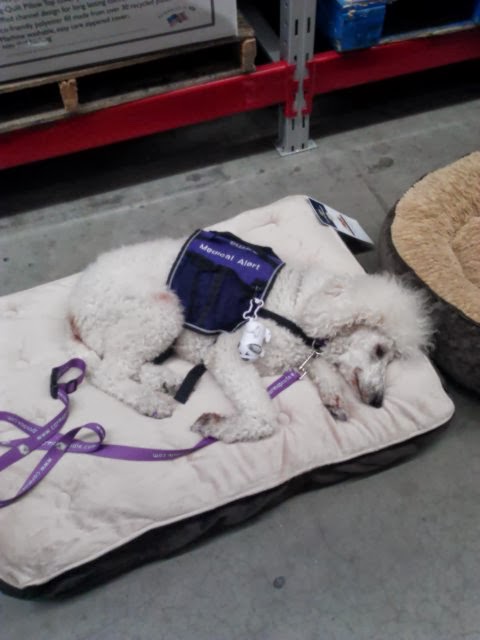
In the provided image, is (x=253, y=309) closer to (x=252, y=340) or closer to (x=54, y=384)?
(x=252, y=340)

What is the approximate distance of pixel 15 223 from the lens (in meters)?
2.35

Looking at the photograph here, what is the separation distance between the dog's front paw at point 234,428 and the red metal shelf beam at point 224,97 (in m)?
1.28

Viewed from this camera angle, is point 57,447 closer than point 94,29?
Yes

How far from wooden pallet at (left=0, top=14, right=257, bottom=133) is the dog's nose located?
4.62ft

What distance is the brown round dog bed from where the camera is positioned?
5.10 ft

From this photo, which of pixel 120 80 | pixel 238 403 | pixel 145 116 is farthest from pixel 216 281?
pixel 120 80

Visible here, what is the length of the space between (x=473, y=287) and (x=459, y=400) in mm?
357

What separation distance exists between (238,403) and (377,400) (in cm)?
38

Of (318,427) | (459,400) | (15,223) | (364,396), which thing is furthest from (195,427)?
(15,223)

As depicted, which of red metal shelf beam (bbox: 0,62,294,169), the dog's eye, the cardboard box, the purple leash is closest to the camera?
the purple leash

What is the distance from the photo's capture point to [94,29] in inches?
74.0

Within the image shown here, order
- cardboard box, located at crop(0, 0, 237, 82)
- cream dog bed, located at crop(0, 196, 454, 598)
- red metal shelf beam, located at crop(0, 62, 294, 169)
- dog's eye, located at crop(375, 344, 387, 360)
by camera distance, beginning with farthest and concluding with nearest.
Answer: red metal shelf beam, located at crop(0, 62, 294, 169) → cardboard box, located at crop(0, 0, 237, 82) → dog's eye, located at crop(375, 344, 387, 360) → cream dog bed, located at crop(0, 196, 454, 598)

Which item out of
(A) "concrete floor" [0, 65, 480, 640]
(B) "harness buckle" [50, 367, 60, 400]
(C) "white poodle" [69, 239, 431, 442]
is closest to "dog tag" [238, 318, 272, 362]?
(C) "white poodle" [69, 239, 431, 442]

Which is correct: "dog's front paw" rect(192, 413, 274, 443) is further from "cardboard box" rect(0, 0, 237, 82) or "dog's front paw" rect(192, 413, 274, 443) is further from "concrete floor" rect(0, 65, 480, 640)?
"cardboard box" rect(0, 0, 237, 82)
